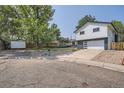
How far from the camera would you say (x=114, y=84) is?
6.87 metres

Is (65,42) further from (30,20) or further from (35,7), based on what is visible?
(30,20)

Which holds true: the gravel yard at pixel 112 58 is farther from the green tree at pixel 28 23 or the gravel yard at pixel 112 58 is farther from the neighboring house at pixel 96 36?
the green tree at pixel 28 23

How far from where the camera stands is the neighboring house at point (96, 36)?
22756mm

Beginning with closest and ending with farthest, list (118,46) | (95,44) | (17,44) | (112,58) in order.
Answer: (112,58) < (118,46) < (95,44) < (17,44)

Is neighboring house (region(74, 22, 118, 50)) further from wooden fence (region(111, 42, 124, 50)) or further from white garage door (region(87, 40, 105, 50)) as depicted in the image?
wooden fence (region(111, 42, 124, 50))

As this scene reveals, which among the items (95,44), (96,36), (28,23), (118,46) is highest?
(28,23)

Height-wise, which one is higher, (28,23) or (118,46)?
(28,23)

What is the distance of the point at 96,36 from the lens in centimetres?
2444

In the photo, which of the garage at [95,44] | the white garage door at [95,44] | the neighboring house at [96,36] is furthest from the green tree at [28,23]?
the white garage door at [95,44]

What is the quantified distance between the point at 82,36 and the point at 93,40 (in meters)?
2.79

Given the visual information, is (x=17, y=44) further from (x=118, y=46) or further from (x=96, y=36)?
(x=118, y=46)

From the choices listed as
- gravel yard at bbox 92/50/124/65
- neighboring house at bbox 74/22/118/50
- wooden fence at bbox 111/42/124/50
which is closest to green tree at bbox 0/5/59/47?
neighboring house at bbox 74/22/118/50

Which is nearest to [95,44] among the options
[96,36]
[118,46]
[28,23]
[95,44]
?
[95,44]
